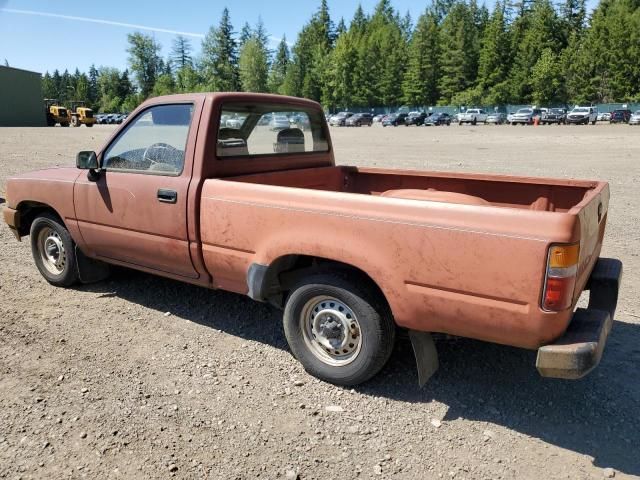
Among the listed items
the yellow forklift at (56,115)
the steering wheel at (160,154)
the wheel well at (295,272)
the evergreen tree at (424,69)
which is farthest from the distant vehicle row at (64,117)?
the wheel well at (295,272)

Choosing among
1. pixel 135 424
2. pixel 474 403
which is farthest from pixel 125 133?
pixel 474 403

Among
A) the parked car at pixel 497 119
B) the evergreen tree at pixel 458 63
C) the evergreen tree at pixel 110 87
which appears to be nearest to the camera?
the parked car at pixel 497 119

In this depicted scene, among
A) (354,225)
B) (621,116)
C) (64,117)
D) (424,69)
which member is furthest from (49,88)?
(354,225)

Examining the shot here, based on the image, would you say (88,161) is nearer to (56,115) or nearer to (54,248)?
(54,248)

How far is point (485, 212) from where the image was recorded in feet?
9.11

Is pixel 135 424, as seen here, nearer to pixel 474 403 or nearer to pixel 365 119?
pixel 474 403

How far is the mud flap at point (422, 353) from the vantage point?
10.7 ft

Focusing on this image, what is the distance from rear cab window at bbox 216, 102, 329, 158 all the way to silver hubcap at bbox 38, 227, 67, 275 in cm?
219

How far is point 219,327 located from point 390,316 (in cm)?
178

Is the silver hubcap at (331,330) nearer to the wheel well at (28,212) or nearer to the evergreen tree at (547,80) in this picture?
the wheel well at (28,212)

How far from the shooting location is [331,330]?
3.59 m

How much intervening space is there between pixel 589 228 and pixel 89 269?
441 cm

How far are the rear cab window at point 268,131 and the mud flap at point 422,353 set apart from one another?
2057 millimetres

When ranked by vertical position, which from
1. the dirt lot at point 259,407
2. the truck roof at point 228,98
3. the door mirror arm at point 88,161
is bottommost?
the dirt lot at point 259,407
